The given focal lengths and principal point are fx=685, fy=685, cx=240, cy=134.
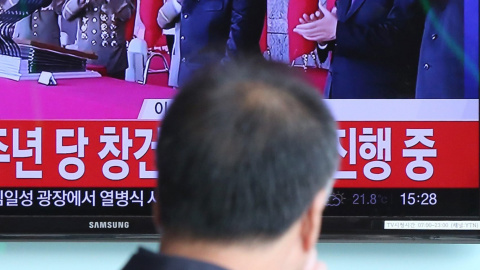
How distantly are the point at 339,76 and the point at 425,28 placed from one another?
0.82 ft

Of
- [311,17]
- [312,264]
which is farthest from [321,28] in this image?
[312,264]

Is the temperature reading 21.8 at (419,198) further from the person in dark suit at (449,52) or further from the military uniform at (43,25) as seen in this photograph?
the military uniform at (43,25)

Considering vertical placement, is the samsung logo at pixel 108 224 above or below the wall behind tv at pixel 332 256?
above

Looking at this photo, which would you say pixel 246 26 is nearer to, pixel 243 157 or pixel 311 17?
pixel 311 17

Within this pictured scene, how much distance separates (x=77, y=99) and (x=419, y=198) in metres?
0.92

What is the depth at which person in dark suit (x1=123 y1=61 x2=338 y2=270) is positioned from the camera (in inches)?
27.2

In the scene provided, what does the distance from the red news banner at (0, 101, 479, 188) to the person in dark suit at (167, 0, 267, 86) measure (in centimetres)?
22

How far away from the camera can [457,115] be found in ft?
5.73

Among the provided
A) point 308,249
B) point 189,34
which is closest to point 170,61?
point 189,34

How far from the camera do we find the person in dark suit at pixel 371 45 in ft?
5.74

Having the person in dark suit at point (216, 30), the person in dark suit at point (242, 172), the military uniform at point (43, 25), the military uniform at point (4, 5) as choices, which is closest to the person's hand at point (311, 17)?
the person in dark suit at point (216, 30)

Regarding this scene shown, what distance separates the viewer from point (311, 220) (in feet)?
2.42
